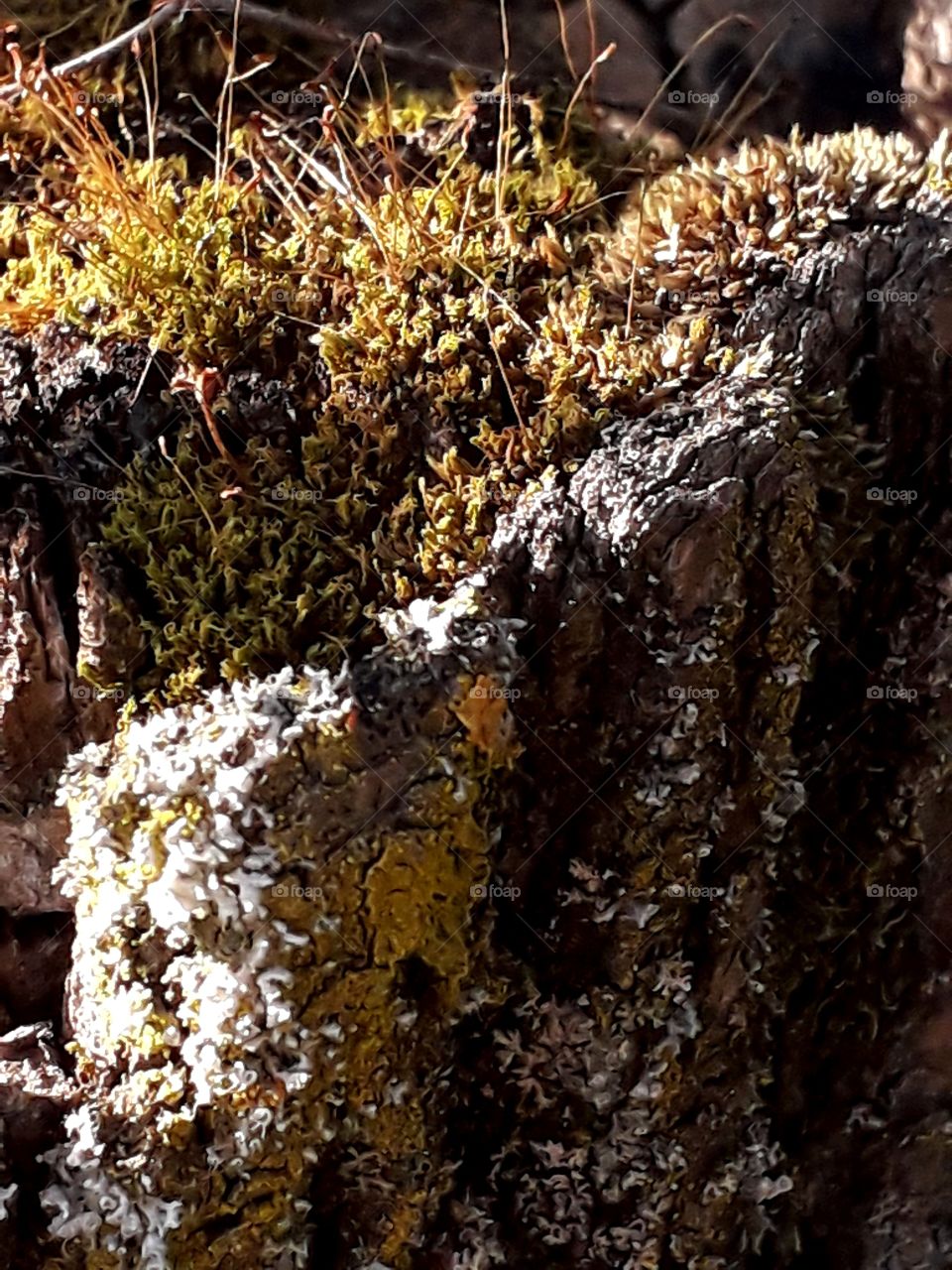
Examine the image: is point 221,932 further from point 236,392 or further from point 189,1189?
point 236,392

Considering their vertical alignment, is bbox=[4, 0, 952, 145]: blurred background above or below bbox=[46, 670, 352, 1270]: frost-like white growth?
above

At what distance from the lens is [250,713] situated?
1.95 metres

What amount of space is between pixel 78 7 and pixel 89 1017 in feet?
7.77

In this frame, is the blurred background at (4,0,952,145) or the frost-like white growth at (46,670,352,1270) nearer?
the frost-like white growth at (46,670,352,1270)

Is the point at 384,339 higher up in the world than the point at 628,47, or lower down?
lower down

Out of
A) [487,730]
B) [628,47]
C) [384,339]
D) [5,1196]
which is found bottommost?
[5,1196]

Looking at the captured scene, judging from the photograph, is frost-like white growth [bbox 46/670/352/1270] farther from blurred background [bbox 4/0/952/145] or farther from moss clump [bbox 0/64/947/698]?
blurred background [bbox 4/0/952/145]

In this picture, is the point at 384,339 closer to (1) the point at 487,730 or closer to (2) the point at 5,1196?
(1) the point at 487,730

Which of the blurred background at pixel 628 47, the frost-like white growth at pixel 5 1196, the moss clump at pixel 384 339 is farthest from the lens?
the blurred background at pixel 628 47

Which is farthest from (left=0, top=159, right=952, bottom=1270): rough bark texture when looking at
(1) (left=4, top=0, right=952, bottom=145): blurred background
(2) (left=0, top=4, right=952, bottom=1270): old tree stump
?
(1) (left=4, top=0, right=952, bottom=145): blurred background

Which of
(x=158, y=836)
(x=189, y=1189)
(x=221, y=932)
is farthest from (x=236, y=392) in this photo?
(x=189, y=1189)

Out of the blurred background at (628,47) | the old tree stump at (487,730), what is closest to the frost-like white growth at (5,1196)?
the old tree stump at (487,730)

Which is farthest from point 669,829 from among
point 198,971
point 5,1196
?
point 5,1196

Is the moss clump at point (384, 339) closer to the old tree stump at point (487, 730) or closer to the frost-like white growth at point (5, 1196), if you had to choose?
the old tree stump at point (487, 730)
